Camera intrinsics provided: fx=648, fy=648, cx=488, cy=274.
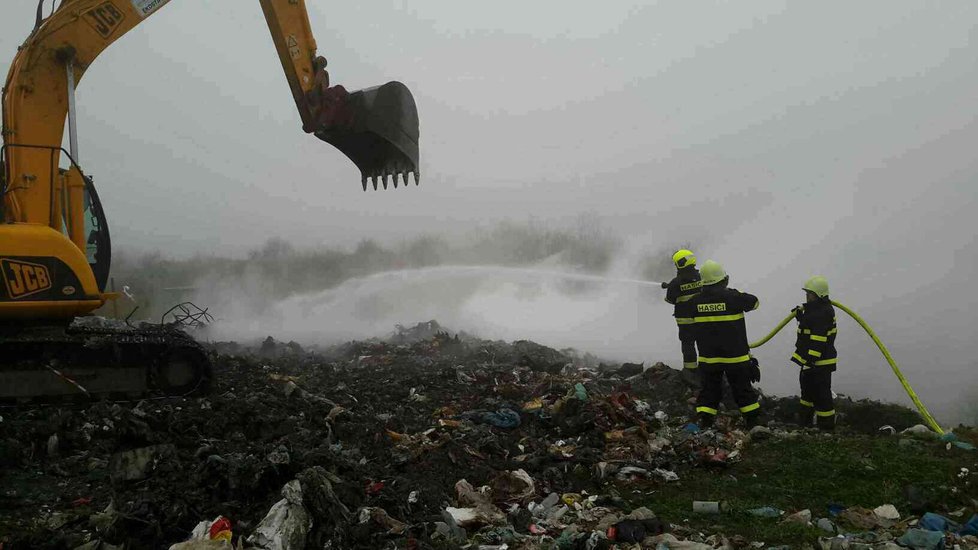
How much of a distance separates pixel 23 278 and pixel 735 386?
26.7 feet

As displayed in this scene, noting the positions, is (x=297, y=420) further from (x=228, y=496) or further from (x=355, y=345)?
(x=355, y=345)

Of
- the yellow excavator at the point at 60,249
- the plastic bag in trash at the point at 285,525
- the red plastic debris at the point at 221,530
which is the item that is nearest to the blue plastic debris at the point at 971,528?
the plastic bag in trash at the point at 285,525

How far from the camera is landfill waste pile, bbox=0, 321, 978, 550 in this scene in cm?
444

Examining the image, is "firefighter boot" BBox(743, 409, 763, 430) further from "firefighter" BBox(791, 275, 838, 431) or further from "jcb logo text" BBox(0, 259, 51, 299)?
"jcb logo text" BBox(0, 259, 51, 299)

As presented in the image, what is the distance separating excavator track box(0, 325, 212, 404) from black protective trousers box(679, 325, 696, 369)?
7216 mm

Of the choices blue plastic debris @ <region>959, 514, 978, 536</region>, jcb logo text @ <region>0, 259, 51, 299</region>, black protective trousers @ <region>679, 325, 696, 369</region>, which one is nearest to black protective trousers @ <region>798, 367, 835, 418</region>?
black protective trousers @ <region>679, 325, 696, 369</region>

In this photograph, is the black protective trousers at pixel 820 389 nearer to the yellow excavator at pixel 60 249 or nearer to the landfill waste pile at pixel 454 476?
the landfill waste pile at pixel 454 476

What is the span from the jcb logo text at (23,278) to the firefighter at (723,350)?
7462mm

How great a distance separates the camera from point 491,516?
16.8ft

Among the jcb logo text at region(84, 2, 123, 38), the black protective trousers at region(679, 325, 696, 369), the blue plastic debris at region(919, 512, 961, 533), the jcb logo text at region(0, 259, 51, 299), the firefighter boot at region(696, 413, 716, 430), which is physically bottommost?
the blue plastic debris at region(919, 512, 961, 533)

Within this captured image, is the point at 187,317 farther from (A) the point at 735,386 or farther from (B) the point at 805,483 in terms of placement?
(B) the point at 805,483

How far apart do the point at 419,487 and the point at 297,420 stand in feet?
6.97

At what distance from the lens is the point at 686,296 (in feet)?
34.1

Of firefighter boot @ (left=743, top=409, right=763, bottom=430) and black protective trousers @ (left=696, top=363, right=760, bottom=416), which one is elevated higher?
black protective trousers @ (left=696, top=363, right=760, bottom=416)
